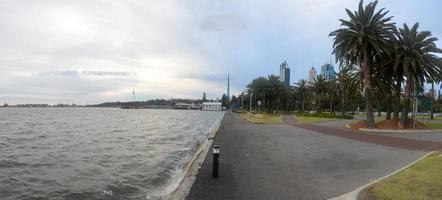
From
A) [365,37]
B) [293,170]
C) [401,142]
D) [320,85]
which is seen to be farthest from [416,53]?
[320,85]

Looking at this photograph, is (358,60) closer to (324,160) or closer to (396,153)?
(396,153)

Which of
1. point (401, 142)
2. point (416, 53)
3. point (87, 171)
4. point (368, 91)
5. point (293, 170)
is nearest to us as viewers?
point (293, 170)

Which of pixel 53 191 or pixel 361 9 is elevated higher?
pixel 361 9

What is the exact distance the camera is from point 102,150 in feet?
83.5

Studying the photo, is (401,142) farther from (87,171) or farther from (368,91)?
(368,91)

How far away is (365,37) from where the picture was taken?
42781 millimetres

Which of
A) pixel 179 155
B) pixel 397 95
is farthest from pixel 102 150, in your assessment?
pixel 397 95

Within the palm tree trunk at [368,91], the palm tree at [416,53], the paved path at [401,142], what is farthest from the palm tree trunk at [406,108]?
the paved path at [401,142]

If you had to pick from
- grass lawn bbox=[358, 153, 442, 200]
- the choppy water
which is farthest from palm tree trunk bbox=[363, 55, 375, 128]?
grass lawn bbox=[358, 153, 442, 200]

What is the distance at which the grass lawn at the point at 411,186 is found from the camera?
10180 mm

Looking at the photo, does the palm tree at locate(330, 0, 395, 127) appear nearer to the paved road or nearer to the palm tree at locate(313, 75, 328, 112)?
the paved road

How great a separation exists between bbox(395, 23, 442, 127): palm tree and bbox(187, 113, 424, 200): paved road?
22.6 m

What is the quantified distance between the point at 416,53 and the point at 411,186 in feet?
113

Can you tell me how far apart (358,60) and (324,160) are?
30353 millimetres
